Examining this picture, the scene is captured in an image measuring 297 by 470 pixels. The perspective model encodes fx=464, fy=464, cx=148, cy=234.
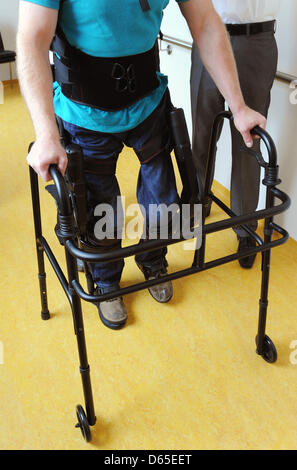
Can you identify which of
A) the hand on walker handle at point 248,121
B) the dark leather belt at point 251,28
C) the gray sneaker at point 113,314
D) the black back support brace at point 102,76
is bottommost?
the gray sneaker at point 113,314

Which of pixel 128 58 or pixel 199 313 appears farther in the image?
pixel 199 313

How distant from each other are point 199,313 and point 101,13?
1153 mm

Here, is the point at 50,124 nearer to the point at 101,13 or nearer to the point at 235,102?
the point at 101,13

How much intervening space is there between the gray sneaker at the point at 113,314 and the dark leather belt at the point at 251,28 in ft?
3.72

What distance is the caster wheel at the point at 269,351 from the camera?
1.63 metres

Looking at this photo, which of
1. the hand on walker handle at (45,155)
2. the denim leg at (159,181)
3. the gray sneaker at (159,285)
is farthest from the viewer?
the gray sneaker at (159,285)

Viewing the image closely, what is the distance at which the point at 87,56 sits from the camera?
1.29 m

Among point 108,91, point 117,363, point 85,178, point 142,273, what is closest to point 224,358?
point 117,363

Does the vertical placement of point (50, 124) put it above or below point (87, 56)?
below

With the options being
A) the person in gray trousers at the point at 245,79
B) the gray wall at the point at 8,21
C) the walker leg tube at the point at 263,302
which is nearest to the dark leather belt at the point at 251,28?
the person in gray trousers at the point at 245,79

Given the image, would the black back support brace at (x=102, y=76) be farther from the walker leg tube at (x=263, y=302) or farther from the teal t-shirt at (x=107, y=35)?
the walker leg tube at (x=263, y=302)

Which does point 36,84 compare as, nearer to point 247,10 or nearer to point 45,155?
point 45,155

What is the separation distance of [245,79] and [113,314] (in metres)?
1.06

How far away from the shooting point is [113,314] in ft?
5.85
